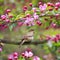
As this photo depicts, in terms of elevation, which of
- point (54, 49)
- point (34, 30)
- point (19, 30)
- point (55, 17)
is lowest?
point (19, 30)

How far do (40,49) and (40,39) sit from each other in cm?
55

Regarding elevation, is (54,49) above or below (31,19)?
below

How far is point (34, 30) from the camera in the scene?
2334mm

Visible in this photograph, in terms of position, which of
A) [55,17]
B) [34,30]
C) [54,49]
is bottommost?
[54,49]

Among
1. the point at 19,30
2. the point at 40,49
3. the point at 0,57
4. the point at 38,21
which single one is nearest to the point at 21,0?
the point at 19,30

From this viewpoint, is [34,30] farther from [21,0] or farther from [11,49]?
[21,0]

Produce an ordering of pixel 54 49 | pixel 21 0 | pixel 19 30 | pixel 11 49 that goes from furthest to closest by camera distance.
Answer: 1. pixel 21 0
2. pixel 19 30
3. pixel 11 49
4. pixel 54 49

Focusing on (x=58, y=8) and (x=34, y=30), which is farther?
(x=34, y=30)

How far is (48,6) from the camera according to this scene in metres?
2.11

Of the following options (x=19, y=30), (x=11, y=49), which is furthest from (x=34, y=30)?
(x=19, y=30)

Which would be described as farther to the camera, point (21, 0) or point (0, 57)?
point (21, 0)

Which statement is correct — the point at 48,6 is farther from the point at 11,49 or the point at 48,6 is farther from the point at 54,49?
the point at 11,49

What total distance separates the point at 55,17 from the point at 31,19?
202 mm

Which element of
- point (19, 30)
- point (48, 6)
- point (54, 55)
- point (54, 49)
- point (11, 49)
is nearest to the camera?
point (48, 6)
